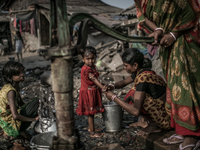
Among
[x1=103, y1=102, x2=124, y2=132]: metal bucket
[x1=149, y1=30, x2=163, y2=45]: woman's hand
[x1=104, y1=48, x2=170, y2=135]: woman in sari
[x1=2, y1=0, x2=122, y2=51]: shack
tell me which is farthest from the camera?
[x1=2, y1=0, x2=122, y2=51]: shack

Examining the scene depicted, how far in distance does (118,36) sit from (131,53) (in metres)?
1.02

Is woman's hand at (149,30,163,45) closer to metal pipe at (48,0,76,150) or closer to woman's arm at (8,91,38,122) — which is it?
metal pipe at (48,0,76,150)

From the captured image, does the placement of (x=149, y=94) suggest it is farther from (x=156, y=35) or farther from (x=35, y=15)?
(x=35, y=15)

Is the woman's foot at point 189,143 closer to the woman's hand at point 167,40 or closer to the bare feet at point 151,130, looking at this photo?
the bare feet at point 151,130

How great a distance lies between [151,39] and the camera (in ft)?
6.07

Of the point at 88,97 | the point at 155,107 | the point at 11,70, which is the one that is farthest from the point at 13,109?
the point at 155,107

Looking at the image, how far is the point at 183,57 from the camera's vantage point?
212 centimetres

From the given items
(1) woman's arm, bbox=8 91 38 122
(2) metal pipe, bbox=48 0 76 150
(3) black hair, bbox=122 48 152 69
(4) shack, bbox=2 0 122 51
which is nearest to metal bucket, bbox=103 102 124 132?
Answer: (3) black hair, bbox=122 48 152 69

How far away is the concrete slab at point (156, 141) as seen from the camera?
2.30 meters

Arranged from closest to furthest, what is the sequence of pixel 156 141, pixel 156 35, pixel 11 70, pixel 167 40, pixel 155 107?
1. pixel 156 35
2. pixel 167 40
3. pixel 156 141
4. pixel 155 107
5. pixel 11 70

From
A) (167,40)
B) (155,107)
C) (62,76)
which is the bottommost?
(155,107)

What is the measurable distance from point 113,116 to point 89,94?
51cm

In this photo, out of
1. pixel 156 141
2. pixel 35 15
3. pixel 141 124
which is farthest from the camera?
pixel 35 15

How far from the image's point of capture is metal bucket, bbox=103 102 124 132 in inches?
116
